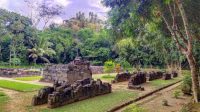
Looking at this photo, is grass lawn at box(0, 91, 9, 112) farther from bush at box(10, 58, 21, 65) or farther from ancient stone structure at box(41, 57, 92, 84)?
bush at box(10, 58, 21, 65)

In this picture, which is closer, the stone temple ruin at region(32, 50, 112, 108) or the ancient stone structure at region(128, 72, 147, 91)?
the stone temple ruin at region(32, 50, 112, 108)

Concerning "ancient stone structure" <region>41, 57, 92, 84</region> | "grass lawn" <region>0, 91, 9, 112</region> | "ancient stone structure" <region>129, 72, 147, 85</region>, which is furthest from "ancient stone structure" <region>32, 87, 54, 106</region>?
"ancient stone structure" <region>129, 72, 147, 85</region>

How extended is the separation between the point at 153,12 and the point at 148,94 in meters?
6.33

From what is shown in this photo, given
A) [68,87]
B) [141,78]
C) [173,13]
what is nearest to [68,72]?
[141,78]

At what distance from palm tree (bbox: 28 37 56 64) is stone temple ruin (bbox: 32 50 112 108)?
25385 millimetres

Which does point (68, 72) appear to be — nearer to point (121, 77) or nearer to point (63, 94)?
point (121, 77)

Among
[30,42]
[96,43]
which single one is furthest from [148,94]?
[96,43]

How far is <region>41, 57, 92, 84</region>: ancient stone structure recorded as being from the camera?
2358cm

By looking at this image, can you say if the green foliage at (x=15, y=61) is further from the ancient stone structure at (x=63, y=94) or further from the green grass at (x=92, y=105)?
the green grass at (x=92, y=105)

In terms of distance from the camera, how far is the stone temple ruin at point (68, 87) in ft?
44.6

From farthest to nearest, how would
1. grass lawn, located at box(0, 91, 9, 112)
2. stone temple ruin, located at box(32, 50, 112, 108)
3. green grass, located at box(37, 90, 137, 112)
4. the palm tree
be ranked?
the palm tree < stone temple ruin, located at box(32, 50, 112, 108) < grass lawn, located at box(0, 91, 9, 112) < green grass, located at box(37, 90, 137, 112)

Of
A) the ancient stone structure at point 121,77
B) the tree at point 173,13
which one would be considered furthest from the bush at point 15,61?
the tree at point 173,13

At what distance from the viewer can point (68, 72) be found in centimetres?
2358

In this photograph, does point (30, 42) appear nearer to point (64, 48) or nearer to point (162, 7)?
point (64, 48)
